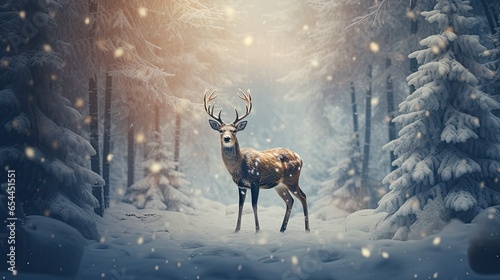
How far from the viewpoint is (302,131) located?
3850 cm

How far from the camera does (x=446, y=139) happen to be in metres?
11.0

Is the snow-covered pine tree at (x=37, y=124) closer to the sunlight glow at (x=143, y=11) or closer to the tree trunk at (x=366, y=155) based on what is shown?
the sunlight glow at (x=143, y=11)

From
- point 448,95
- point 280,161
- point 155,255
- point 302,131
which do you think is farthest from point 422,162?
point 302,131

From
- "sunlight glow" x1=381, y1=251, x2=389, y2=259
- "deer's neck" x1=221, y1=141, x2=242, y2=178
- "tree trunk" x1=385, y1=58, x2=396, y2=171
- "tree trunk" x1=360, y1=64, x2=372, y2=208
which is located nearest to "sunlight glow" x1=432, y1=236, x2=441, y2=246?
"sunlight glow" x1=381, y1=251, x2=389, y2=259

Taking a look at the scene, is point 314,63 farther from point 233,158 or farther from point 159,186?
point 233,158

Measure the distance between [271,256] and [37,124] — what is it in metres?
5.87

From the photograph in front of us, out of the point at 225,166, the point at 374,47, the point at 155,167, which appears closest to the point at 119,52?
the point at 225,166

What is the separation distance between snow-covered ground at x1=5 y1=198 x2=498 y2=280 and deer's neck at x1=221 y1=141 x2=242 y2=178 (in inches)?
62.6

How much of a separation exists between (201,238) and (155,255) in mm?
1725

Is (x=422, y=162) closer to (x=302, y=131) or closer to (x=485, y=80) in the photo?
(x=485, y=80)

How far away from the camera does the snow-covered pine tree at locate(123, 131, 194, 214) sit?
1746 centimetres

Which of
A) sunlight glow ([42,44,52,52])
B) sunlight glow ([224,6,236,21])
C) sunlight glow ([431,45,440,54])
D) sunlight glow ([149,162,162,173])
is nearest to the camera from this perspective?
sunlight glow ([42,44,52,52])

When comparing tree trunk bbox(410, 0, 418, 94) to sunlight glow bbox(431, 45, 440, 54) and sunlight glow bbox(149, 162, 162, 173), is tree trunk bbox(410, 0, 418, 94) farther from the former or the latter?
sunlight glow bbox(149, 162, 162, 173)

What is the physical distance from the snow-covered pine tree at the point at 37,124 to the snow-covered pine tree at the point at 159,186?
243 inches
